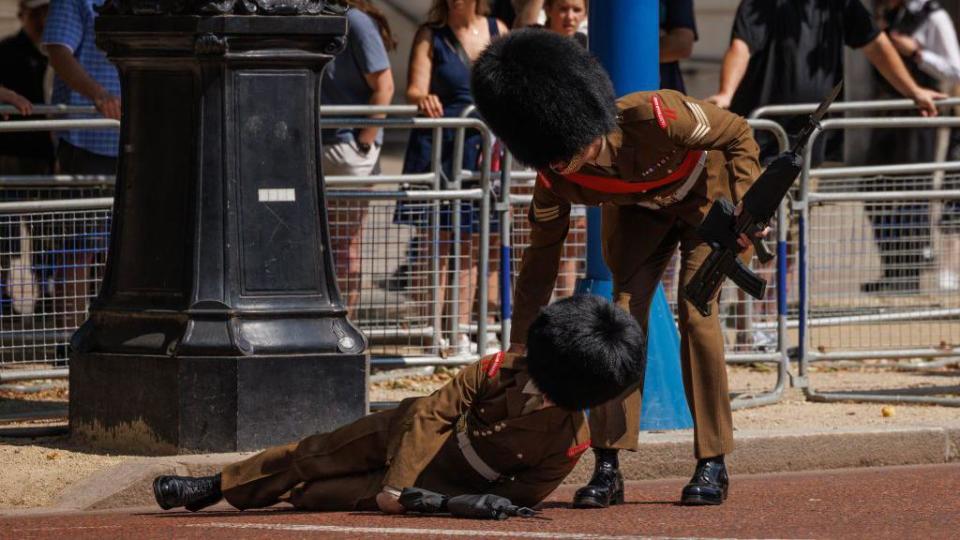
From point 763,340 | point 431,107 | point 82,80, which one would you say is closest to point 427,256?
point 431,107

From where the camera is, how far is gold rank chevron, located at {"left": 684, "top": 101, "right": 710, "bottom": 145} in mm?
6145

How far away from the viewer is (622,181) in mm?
6211

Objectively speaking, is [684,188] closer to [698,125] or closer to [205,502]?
[698,125]

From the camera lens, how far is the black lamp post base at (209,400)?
7.15 meters

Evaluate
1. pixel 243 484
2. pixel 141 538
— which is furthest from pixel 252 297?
pixel 141 538

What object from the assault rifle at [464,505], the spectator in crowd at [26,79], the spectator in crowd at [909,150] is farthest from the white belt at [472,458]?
the spectator in crowd at [26,79]

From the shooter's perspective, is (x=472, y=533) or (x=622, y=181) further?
(x=622, y=181)

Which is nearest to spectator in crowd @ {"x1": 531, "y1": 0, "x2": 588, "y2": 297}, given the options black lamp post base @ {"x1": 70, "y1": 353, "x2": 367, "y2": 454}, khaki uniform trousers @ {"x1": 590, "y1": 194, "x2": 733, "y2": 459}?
black lamp post base @ {"x1": 70, "y1": 353, "x2": 367, "y2": 454}

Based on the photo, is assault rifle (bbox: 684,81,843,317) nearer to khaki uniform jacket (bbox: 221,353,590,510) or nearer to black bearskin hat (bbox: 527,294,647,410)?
black bearskin hat (bbox: 527,294,647,410)

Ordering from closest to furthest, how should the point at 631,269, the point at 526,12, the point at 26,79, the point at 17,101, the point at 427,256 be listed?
the point at 631,269
the point at 17,101
the point at 427,256
the point at 526,12
the point at 26,79

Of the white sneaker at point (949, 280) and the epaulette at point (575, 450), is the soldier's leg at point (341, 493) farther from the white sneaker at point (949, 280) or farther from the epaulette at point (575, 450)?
the white sneaker at point (949, 280)

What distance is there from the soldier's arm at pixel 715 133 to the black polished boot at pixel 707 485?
3.13 feet

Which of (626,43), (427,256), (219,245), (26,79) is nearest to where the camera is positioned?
(219,245)

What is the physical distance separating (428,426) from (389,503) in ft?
0.91
